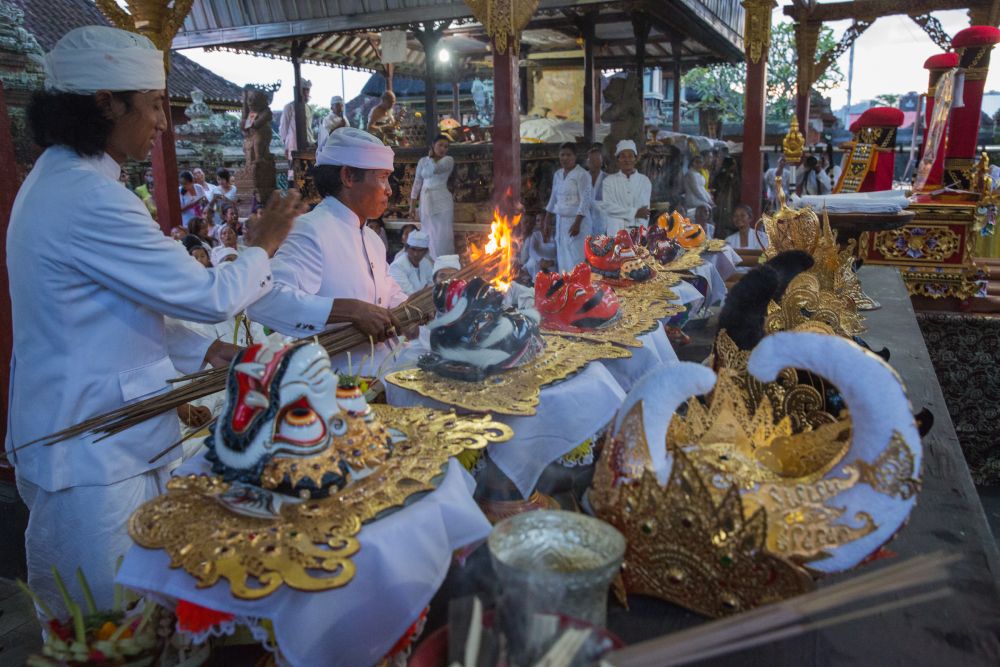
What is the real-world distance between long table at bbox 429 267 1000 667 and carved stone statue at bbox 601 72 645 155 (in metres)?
9.87

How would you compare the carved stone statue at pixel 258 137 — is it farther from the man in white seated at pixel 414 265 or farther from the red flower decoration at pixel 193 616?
the red flower decoration at pixel 193 616

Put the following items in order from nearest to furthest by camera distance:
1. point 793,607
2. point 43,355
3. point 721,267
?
1. point 793,607
2. point 43,355
3. point 721,267

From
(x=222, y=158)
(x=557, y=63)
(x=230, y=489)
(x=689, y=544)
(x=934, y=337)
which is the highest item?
(x=557, y=63)

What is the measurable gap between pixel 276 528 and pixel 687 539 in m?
0.76

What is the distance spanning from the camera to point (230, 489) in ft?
4.41

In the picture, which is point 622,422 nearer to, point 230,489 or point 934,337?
point 230,489

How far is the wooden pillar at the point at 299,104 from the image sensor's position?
480 inches

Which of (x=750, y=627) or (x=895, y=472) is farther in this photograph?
(x=895, y=472)

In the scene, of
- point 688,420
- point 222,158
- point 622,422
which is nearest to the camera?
point 622,422

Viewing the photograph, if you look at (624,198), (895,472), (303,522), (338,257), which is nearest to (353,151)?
(338,257)

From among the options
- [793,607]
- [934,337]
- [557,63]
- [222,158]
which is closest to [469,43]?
[557,63]

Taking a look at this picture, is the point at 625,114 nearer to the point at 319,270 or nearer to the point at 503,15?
the point at 503,15

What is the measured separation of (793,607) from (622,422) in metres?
0.56

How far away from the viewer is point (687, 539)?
4.25 ft
